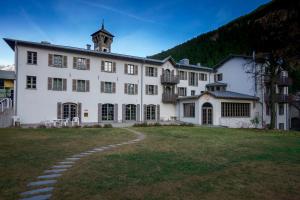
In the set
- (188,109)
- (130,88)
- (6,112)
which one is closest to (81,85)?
(130,88)

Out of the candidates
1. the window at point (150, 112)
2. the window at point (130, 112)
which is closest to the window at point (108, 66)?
the window at point (130, 112)

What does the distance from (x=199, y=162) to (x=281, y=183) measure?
2505 mm

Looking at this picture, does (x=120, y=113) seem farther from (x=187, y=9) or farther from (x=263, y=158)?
(x=263, y=158)

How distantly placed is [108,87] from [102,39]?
356 inches

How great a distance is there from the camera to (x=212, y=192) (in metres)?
4.58

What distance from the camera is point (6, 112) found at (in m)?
18.4

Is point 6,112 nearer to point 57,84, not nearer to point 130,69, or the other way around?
point 57,84

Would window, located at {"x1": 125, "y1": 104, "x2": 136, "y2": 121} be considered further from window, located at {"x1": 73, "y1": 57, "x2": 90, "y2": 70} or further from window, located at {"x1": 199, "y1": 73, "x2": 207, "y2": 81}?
window, located at {"x1": 199, "y1": 73, "x2": 207, "y2": 81}

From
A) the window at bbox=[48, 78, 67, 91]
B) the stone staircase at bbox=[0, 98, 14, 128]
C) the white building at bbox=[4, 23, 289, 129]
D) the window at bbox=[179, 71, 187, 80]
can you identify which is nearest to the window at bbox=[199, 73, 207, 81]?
the white building at bbox=[4, 23, 289, 129]

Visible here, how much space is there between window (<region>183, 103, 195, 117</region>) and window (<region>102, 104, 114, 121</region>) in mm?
9997

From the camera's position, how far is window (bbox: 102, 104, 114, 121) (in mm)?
24891

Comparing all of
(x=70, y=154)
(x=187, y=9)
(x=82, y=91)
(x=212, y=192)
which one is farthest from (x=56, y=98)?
(x=212, y=192)

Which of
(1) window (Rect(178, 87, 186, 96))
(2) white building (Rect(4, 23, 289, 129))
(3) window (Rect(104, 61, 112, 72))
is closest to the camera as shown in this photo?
(2) white building (Rect(4, 23, 289, 129))

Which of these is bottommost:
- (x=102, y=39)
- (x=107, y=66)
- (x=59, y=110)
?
(x=59, y=110)
